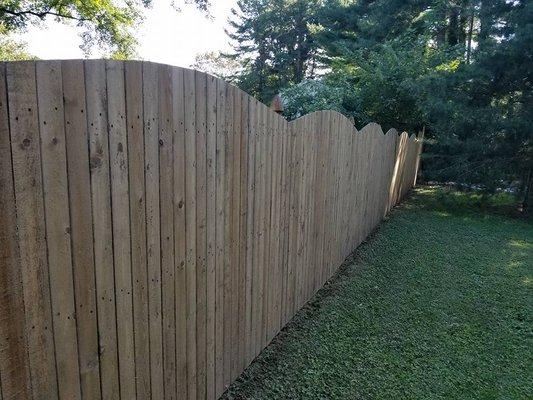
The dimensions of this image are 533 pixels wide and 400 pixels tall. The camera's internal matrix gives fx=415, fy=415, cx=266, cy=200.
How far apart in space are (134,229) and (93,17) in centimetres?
1872

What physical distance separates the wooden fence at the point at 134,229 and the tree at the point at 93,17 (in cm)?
1713

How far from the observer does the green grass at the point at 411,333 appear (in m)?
2.89

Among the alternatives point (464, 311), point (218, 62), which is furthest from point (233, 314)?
point (218, 62)

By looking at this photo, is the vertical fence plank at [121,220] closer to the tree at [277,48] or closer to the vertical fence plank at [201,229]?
the vertical fence plank at [201,229]

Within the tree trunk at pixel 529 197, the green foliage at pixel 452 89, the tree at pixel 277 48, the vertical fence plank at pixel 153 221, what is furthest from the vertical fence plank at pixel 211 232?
the tree at pixel 277 48

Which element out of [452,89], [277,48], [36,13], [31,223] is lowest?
[31,223]

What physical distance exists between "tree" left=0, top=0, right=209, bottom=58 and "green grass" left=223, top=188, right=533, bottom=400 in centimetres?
1588

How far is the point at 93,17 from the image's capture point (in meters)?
17.4

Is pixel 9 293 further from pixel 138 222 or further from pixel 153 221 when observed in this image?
pixel 153 221

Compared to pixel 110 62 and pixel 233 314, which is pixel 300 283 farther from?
pixel 110 62

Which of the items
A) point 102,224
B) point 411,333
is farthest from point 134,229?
point 411,333

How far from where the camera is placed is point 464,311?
4230 millimetres

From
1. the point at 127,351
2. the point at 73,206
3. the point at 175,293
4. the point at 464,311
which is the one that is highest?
the point at 73,206

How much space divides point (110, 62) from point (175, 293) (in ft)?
3.69
